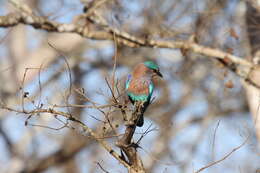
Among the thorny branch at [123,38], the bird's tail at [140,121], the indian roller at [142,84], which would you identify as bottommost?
the bird's tail at [140,121]

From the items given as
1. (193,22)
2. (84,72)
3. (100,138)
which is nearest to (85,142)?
(84,72)

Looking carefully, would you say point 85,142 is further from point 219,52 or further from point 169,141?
point 219,52

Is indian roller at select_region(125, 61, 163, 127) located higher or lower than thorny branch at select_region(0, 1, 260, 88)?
lower

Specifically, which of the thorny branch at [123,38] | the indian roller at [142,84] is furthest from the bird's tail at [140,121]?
the thorny branch at [123,38]

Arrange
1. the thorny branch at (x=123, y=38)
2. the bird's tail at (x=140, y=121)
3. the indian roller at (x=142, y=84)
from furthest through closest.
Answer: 1. the thorny branch at (x=123, y=38)
2. the indian roller at (x=142, y=84)
3. the bird's tail at (x=140, y=121)

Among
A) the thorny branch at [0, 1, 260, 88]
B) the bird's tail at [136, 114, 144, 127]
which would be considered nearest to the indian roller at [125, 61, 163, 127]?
the bird's tail at [136, 114, 144, 127]

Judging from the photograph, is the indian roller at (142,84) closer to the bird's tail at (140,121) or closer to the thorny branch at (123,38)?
the bird's tail at (140,121)

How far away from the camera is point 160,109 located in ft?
39.4

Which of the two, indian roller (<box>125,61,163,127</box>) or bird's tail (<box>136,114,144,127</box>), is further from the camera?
indian roller (<box>125,61,163,127</box>)

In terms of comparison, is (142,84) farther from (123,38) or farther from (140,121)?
(123,38)

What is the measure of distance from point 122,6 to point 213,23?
7.50 feet

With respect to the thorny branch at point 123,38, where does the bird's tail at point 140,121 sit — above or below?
below

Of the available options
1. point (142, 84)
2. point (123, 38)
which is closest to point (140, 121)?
point (142, 84)

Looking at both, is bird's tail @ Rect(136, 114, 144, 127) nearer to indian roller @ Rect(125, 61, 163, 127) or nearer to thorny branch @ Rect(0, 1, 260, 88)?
indian roller @ Rect(125, 61, 163, 127)
